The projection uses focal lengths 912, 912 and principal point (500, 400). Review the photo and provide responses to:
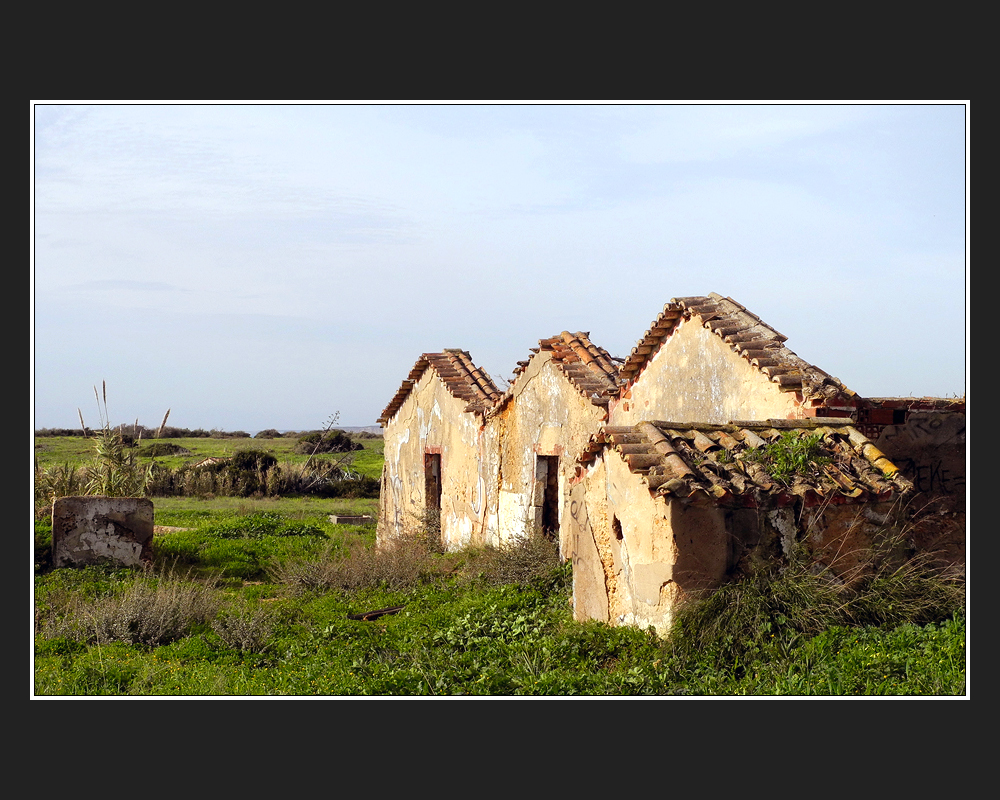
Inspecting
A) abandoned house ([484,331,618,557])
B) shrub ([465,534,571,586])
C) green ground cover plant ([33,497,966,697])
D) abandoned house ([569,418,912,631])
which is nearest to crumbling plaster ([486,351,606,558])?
abandoned house ([484,331,618,557])

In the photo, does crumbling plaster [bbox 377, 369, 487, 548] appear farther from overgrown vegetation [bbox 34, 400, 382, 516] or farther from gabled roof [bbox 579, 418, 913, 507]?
gabled roof [bbox 579, 418, 913, 507]

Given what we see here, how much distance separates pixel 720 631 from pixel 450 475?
907 cm

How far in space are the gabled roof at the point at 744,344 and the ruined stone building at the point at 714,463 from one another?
0.06 feet

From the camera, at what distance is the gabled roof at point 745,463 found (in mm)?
7512

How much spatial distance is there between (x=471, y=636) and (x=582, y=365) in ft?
17.4

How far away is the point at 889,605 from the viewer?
7.64 meters

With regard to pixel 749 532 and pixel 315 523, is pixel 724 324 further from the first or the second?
pixel 315 523

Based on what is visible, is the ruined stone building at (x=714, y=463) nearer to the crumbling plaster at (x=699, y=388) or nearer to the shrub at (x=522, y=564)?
the crumbling plaster at (x=699, y=388)

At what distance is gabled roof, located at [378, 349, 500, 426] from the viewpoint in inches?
604

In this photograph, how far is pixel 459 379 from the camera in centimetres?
1630

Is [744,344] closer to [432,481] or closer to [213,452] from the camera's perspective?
[432,481]

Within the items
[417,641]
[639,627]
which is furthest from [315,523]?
[639,627]

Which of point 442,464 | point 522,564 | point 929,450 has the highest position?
point 929,450

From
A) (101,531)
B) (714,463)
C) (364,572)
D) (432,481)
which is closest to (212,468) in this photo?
(432,481)
